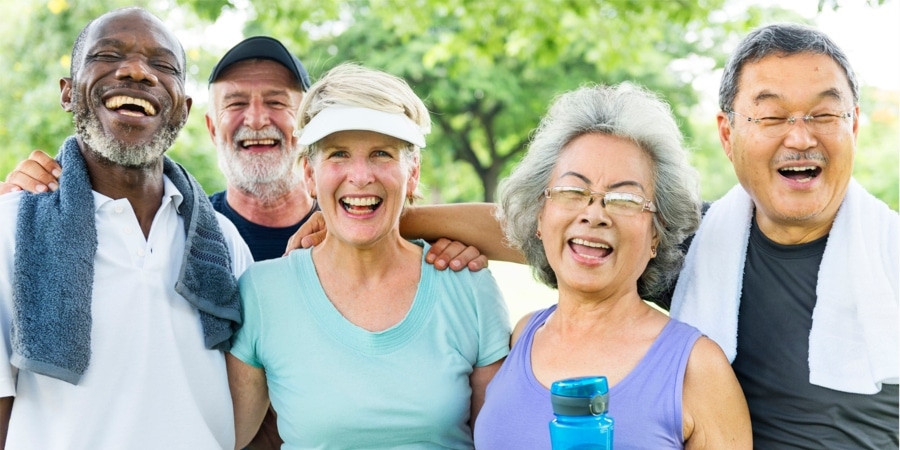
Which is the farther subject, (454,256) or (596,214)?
(454,256)

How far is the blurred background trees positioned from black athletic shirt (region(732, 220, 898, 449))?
704 millimetres

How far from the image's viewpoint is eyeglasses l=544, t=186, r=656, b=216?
90.4 inches

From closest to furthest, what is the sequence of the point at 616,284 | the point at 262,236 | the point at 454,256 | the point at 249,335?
the point at 616,284, the point at 249,335, the point at 454,256, the point at 262,236

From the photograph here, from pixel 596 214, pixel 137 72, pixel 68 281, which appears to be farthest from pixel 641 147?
pixel 68 281

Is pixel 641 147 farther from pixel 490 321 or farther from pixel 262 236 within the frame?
pixel 262 236

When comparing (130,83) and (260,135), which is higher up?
(260,135)

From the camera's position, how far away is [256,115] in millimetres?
3623

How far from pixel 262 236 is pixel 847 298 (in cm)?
230

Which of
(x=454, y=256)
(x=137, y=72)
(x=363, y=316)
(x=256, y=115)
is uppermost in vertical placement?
(x=256, y=115)

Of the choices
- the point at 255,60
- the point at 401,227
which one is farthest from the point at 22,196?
the point at 255,60

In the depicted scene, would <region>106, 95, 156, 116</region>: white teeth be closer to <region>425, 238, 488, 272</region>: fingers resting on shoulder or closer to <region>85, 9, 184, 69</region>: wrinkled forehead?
<region>85, 9, 184, 69</region>: wrinkled forehead

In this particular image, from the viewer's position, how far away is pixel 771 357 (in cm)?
238

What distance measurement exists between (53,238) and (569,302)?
146 cm

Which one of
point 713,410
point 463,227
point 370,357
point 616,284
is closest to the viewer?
point 713,410
